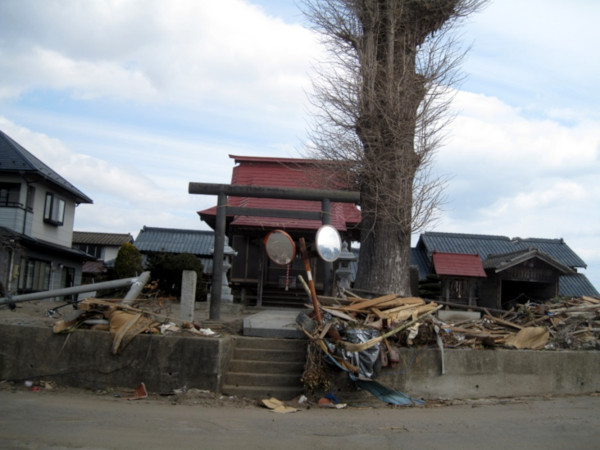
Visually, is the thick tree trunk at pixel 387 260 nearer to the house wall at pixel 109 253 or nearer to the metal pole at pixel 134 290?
the metal pole at pixel 134 290

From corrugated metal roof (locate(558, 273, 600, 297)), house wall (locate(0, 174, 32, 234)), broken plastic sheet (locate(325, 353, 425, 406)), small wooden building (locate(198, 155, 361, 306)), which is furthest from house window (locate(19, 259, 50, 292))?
corrugated metal roof (locate(558, 273, 600, 297))

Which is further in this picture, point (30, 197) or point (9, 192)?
point (30, 197)

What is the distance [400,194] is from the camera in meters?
9.96

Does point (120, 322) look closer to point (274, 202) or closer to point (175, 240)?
point (274, 202)

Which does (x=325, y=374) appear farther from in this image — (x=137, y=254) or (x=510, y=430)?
(x=137, y=254)

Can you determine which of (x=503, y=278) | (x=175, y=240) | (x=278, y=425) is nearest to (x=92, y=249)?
(x=175, y=240)

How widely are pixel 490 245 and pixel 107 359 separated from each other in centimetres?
2760

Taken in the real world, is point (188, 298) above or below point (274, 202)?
below

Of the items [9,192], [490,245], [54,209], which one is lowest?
[490,245]

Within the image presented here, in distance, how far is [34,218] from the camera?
25.5 meters

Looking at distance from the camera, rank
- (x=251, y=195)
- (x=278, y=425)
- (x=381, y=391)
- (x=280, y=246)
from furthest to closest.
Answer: (x=251, y=195) → (x=280, y=246) → (x=381, y=391) → (x=278, y=425)

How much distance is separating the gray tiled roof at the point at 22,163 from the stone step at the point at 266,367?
2032 centimetres

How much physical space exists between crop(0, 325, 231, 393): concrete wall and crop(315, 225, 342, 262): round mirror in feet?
5.72

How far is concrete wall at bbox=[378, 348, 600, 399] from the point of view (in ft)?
23.1
